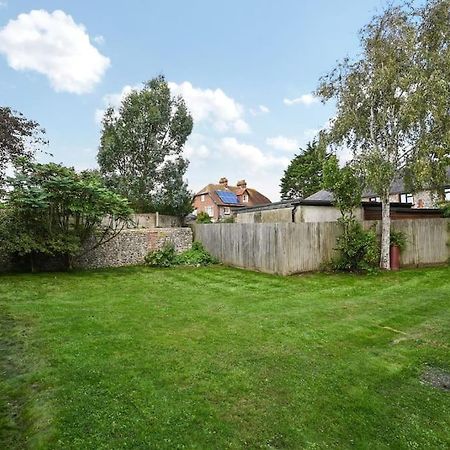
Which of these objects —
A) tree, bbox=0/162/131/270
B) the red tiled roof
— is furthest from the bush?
the red tiled roof

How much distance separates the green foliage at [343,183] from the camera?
428 inches

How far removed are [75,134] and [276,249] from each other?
1079cm

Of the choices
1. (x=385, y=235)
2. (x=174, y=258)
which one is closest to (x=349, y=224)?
(x=385, y=235)

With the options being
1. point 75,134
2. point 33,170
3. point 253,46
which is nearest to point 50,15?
point 33,170

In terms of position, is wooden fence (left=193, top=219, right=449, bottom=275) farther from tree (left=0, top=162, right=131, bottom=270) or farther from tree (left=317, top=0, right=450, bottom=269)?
tree (left=0, top=162, right=131, bottom=270)

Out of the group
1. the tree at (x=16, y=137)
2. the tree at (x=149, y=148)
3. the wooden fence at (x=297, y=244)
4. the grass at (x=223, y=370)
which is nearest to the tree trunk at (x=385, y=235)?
the wooden fence at (x=297, y=244)

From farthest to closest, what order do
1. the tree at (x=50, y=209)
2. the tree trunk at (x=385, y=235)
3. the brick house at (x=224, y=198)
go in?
the brick house at (x=224, y=198), the tree trunk at (x=385, y=235), the tree at (x=50, y=209)

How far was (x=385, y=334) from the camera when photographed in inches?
221

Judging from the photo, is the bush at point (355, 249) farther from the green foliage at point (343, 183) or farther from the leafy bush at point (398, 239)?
the leafy bush at point (398, 239)

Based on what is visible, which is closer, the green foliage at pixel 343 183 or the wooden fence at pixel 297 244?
the green foliage at pixel 343 183

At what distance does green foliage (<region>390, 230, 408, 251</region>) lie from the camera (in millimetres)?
12000

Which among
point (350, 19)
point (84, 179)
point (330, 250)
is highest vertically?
point (350, 19)

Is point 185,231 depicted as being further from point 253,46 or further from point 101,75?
point 253,46

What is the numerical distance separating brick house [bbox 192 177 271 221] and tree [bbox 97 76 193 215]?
1795 centimetres
